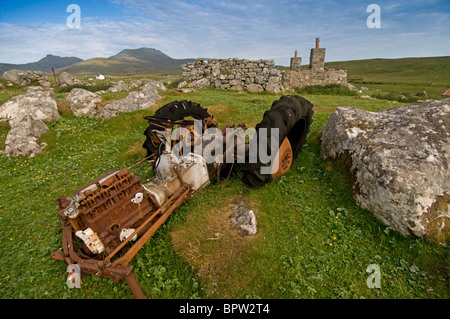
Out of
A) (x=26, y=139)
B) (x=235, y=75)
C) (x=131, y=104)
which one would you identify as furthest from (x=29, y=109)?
(x=235, y=75)

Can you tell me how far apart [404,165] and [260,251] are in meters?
2.94

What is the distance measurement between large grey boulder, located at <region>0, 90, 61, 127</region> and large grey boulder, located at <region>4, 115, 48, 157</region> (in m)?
0.94

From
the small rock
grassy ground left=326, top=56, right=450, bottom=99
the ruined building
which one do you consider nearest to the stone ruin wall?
the ruined building

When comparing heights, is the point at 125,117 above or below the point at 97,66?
below

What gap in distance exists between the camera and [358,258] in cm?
359

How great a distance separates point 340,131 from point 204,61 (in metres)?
17.5

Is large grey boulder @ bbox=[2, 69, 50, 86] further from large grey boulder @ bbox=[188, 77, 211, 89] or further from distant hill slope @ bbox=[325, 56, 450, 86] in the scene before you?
distant hill slope @ bbox=[325, 56, 450, 86]

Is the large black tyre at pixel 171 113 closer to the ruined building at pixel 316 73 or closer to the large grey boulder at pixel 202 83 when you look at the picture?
the large grey boulder at pixel 202 83

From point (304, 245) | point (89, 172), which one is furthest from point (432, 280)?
point (89, 172)

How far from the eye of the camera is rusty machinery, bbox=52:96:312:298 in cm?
313

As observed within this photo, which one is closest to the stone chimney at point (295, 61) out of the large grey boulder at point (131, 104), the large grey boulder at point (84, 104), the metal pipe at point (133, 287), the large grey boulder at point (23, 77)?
the large grey boulder at point (131, 104)

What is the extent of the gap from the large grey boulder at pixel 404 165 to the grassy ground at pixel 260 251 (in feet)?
0.90
